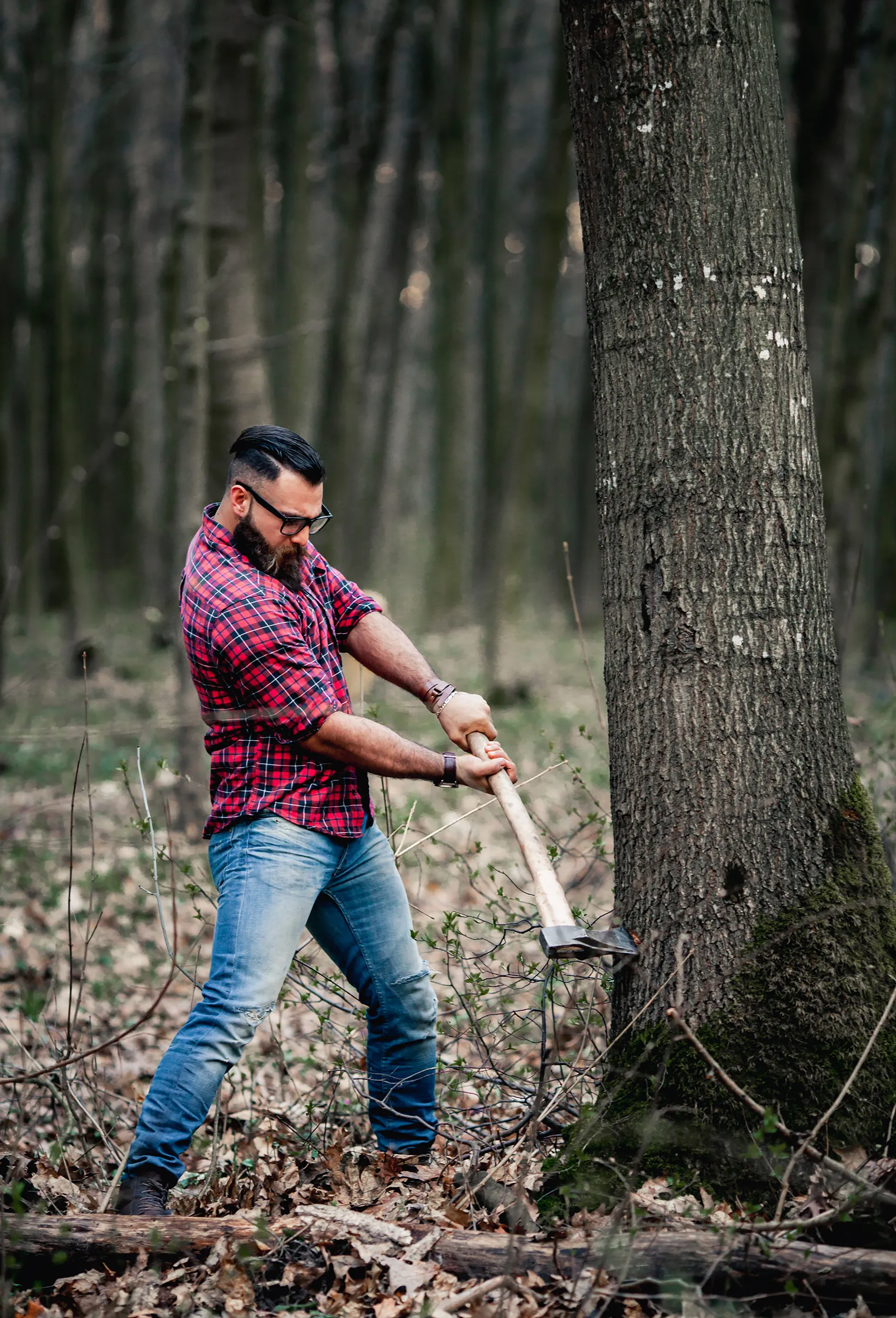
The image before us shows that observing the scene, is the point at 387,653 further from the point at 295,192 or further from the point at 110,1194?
the point at 295,192

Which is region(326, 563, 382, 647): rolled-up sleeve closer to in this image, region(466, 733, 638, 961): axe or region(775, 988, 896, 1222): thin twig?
region(466, 733, 638, 961): axe

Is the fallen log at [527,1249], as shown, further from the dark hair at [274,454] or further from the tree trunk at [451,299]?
the tree trunk at [451,299]

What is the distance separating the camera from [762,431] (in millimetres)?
2992

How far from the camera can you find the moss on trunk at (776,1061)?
2811 mm

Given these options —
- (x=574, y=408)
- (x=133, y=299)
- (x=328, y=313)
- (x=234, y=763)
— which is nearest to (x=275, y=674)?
(x=234, y=763)

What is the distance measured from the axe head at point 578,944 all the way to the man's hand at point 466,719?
27.8 inches

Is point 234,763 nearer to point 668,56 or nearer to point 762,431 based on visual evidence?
point 762,431

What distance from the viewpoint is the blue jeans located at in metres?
2.99

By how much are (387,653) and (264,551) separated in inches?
23.3

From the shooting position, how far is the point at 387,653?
3.70 m

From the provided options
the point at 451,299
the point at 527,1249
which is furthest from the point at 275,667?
the point at 451,299

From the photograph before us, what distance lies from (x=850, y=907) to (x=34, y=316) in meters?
14.0

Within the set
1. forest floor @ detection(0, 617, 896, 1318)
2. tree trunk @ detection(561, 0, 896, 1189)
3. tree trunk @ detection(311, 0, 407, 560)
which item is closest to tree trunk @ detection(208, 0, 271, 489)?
forest floor @ detection(0, 617, 896, 1318)

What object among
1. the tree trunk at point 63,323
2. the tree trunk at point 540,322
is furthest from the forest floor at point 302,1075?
the tree trunk at point 540,322
